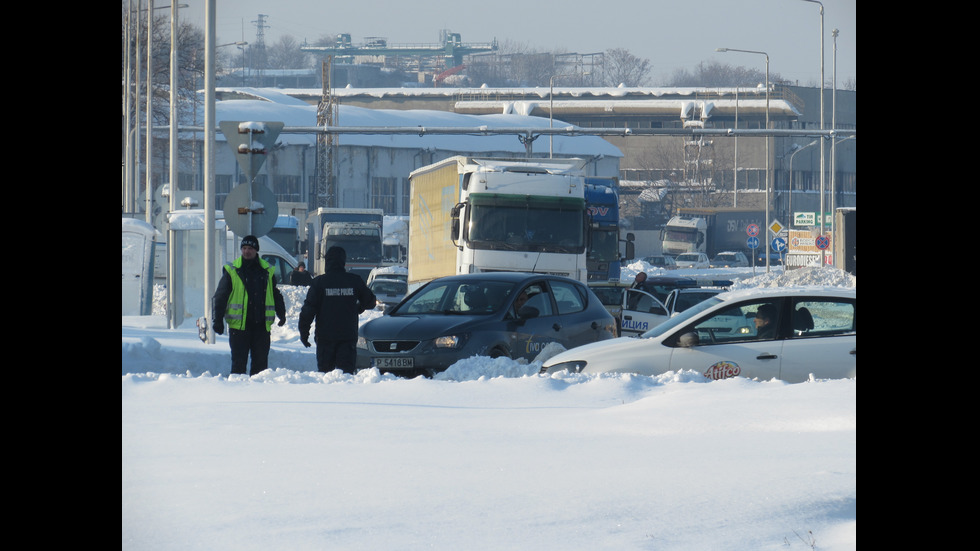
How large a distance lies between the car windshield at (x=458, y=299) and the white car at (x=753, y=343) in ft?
8.23

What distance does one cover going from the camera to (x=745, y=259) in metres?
79.2

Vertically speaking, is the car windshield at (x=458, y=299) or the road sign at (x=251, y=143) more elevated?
the road sign at (x=251, y=143)

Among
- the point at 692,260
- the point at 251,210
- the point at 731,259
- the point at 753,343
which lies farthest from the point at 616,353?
the point at 731,259

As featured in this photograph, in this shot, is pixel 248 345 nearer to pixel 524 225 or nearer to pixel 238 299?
pixel 238 299

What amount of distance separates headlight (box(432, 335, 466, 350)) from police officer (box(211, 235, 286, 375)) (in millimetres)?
1688

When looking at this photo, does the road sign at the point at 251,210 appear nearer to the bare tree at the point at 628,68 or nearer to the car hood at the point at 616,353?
the car hood at the point at 616,353

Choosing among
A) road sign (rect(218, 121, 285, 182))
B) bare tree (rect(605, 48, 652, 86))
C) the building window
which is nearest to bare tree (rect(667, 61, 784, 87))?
bare tree (rect(605, 48, 652, 86))

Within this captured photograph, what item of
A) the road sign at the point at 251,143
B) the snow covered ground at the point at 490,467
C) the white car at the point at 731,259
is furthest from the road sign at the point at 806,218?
the snow covered ground at the point at 490,467

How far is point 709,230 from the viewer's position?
7900cm

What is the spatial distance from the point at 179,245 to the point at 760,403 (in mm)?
16584

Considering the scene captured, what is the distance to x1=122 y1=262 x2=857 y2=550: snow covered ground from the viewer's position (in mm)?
5051

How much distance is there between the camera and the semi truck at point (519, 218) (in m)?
→ 23.0
